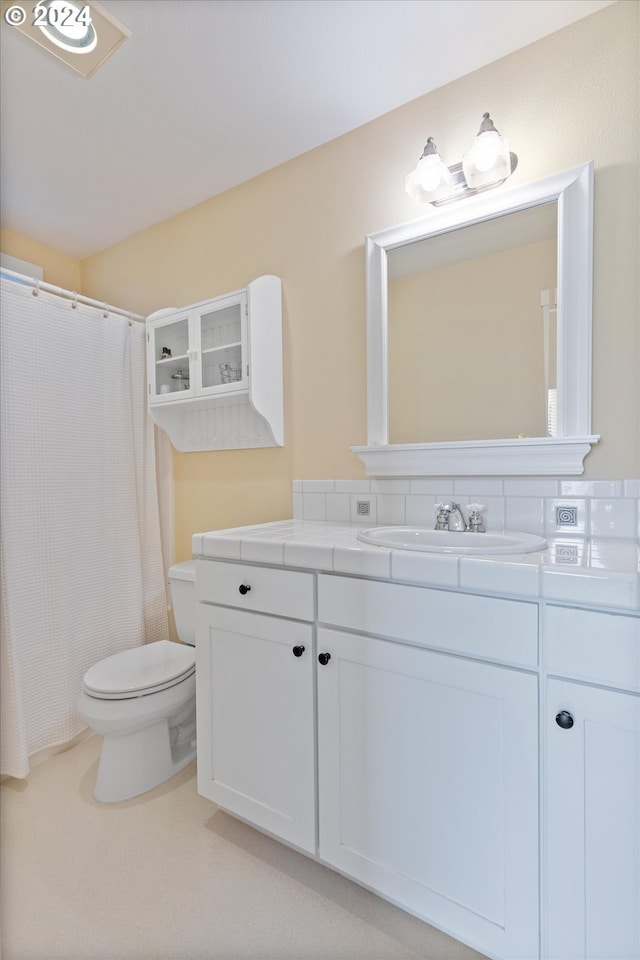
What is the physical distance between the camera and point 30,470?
1.88 meters

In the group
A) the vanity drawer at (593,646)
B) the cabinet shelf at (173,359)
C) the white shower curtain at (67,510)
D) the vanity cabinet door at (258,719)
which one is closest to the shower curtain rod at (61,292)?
the white shower curtain at (67,510)

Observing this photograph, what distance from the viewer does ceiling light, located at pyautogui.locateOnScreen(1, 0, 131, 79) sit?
1288mm

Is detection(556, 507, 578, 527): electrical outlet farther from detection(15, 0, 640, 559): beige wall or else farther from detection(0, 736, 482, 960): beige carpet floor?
detection(0, 736, 482, 960): beige carpet floor

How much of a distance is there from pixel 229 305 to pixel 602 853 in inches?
78.2

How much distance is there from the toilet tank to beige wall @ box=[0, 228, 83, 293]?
1.89 metres

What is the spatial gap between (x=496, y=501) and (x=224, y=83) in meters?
1.67

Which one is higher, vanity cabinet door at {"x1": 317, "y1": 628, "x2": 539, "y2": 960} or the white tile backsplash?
the white tile backsplash

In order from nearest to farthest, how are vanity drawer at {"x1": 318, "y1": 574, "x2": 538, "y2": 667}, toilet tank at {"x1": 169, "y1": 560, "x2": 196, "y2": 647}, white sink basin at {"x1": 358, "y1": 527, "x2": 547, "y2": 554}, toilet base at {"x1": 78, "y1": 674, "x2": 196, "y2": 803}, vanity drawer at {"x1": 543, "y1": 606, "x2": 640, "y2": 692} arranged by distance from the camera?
vanity drawer at {"x1": 543, "y1": 606, "x2": 640, "y2": 692}
vanity drawer at {"x1": 318, "y1": 574, "x2": 538, "y2": 667}
white sink basin at {"x1": 358, "y1": 527, "x2": 547, "y2": 554}
toilet base at {"x1": 78, "y1": 674, "x2": 196, "y2": 803}
toilet tank at {"x1": 169, "y1": 560, "x2": 196, "y2": 647}

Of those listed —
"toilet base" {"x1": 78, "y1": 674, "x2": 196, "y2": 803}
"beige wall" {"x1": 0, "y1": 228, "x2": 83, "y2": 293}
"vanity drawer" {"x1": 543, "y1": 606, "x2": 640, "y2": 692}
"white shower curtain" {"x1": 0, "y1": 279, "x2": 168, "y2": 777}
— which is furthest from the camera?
"beige wall" {"x1": 0, "y1": 228, "x2": 83, "y2": 293}

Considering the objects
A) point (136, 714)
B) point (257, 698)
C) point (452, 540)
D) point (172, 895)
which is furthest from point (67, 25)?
point (172, 895)

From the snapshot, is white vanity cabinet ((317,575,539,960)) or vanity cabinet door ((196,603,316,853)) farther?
vanity cabinet door ((196,603,316,853))

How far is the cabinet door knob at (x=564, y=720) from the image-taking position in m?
0.89

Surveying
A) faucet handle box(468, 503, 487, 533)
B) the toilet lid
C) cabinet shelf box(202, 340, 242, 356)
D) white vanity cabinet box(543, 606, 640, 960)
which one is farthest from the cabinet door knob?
cabinet shelf box(202, 340, 242, 356)

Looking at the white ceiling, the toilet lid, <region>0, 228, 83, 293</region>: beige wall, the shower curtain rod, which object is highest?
the white ceiling
